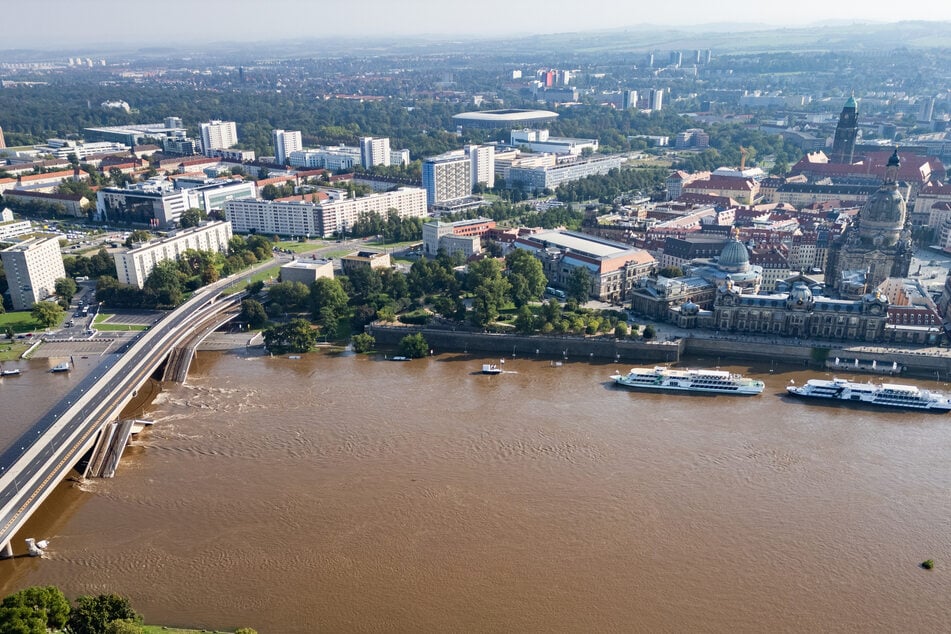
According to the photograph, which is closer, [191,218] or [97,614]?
[97,614]

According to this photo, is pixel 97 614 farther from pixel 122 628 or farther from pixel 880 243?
pixel 880 243

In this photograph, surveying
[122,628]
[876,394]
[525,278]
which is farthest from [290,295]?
[876,394]

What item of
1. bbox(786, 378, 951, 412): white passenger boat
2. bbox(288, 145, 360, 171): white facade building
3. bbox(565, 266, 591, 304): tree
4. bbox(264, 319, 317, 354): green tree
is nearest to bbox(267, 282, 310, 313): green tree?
bbox(264, 319, 317, 354): green tree

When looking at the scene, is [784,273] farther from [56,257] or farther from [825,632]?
[56,257]

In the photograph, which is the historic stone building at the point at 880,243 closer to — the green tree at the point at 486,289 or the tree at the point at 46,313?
the green tree at the point at 486,289

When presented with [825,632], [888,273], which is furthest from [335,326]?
[888,273]

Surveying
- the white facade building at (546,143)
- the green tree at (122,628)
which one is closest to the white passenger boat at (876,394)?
the green tree at (122,628)
